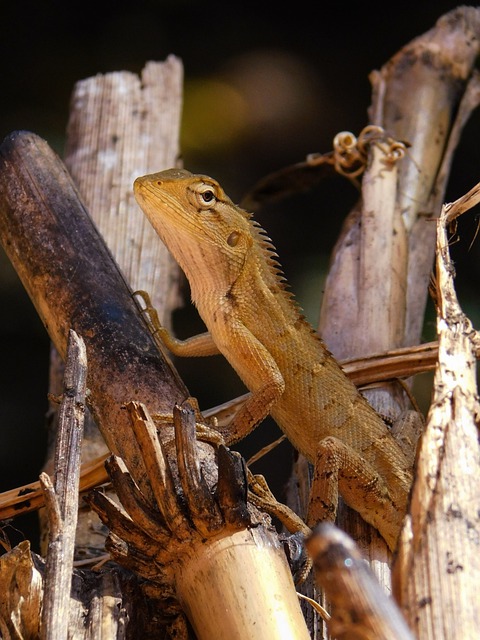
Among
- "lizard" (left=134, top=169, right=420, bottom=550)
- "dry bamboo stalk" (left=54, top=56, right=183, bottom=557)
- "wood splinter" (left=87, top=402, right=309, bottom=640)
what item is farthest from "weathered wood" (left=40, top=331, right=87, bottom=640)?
"dry bamboo stalk" (left=54, top=56, right=183, bottom=557)

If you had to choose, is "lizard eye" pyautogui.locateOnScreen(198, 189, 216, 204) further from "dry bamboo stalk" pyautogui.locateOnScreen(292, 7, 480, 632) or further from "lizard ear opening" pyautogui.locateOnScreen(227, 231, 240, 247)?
"dry bamboo stalk" pyautogui.locateOnScreen(292, 7, 480, 632)

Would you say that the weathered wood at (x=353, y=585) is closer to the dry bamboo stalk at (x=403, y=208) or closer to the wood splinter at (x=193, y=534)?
the wood splinter at (x=193, y=534)

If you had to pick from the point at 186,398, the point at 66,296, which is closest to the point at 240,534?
the point at 186,398

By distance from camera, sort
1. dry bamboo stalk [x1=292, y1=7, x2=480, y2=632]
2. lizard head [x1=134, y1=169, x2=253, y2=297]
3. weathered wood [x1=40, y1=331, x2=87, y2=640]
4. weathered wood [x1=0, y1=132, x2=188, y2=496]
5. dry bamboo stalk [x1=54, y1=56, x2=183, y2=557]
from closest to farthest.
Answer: weathered wood [x1=40, y1=331, x2=87, y2=640] < weathered wood [x1=0, y1=132, x2=188, y2=496] < lizard head [x1=134, y1=169, x2=253, y2=297] < dry bamboo stalk [x1=292, y1=7, x2=480, y2=632] < dry bamboo stalk [x1=54, y1=56, x2=183, y2=557]

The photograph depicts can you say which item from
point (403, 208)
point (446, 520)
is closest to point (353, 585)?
point (446, 520)

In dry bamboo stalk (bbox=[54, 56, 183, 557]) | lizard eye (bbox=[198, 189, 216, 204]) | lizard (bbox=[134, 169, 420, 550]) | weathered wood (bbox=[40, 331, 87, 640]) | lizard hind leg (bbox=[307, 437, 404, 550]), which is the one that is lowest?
weathered wood (bbox=[40, 331, 87, 640])

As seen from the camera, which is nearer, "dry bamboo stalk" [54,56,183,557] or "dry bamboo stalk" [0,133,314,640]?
"dry bamboo stalk" [0,133,314,640]

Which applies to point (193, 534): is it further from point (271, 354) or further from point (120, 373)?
point (271, 354)

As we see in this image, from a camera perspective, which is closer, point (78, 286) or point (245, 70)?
point (78, 286)
